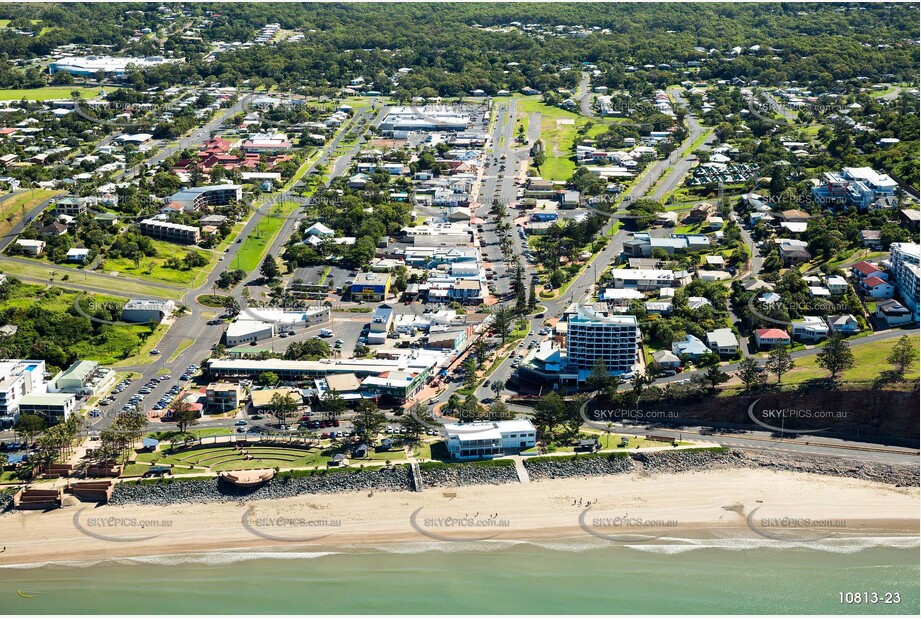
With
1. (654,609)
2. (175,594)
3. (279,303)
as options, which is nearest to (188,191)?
(279,303)

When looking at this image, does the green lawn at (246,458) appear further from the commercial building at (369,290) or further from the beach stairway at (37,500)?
the commercial building at (369,290)

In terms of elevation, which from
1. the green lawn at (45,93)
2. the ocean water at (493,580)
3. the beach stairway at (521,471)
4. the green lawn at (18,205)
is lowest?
the ocean water at (493,580)

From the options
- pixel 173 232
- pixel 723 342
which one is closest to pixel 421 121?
pixel 173 232

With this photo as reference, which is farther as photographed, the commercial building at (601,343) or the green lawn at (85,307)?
the green lawn at (85,307)

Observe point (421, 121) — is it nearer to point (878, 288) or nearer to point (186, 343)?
point (186, 343)

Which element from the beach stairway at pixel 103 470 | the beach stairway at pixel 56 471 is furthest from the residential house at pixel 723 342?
Answer: the beach stairway at pixel 56 471

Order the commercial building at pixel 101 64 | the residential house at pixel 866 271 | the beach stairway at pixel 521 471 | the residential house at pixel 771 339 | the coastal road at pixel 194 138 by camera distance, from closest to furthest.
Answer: the beach stairway at pixel 521 471
the residential house at pixel 771 339
the residential house at pixel 866 271
the coastal road at pixel 194 138
the commercial building at pixel 101 64
